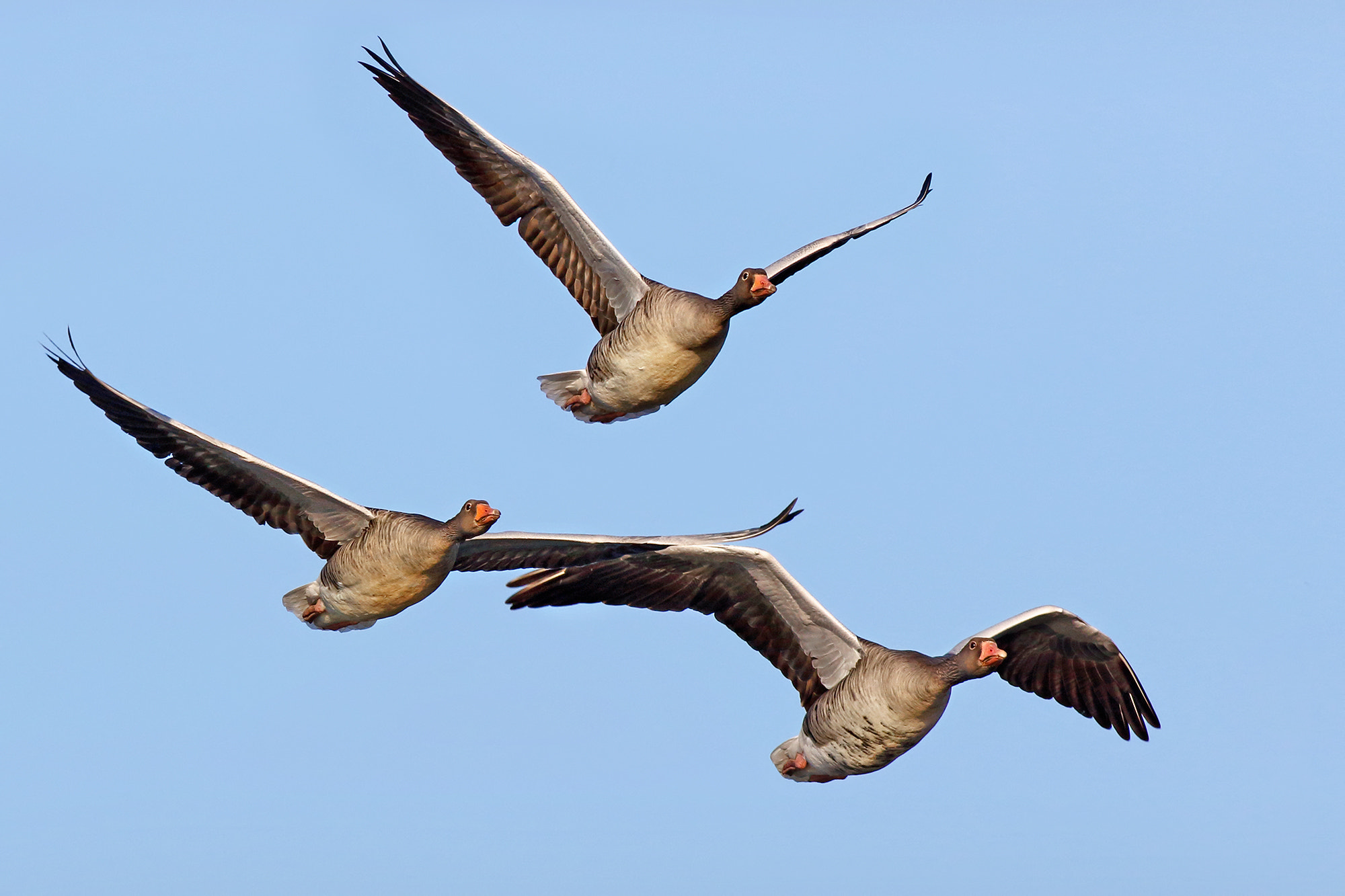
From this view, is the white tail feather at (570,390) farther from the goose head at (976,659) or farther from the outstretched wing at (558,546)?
the goose head at (976,659)

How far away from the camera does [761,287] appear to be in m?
17.5

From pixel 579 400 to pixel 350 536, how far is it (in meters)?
3.10

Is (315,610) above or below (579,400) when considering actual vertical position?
below

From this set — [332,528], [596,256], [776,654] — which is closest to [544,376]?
[596,256]

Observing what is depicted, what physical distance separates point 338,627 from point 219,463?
218cm

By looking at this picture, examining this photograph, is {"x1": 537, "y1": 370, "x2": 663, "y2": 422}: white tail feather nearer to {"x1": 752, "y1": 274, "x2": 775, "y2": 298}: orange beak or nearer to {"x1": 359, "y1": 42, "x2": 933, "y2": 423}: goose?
{"x1": 359, "y1": 42, "x2": 933, "y2": 423}: goose

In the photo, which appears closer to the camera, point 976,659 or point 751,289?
point 976,659

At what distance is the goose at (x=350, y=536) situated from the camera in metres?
16.7

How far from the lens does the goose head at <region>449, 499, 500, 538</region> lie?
16.5 meters

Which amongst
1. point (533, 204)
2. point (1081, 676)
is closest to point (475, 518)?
point (533, 204)

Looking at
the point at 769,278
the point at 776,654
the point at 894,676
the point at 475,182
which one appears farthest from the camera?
the point at 475,182

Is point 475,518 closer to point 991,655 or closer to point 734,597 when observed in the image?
point 734,597

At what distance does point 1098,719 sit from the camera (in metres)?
17.5

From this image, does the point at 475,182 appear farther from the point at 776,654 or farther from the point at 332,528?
the point at 776,654
